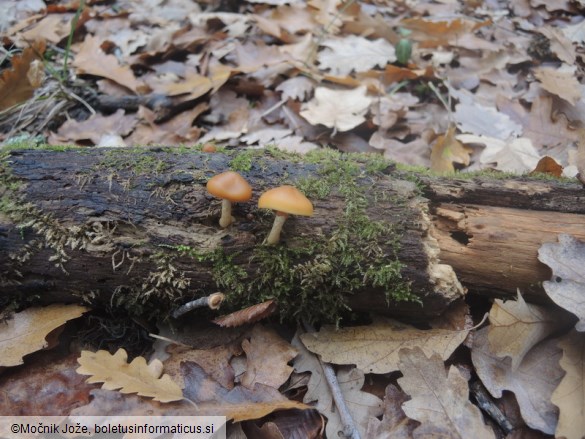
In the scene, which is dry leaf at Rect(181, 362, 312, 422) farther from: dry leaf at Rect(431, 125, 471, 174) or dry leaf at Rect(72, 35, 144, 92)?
dry leaf at Rect(72, 35, 144, 92)

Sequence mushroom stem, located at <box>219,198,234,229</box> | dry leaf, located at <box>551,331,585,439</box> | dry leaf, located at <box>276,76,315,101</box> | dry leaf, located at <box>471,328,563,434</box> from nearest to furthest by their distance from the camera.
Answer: dry leaf, located at <box>551,331,585,439</box> → dry leaf, located at <box>471,328,563,434</box> → mushroom stem, located at <box>219,198,234,229</box> → dry leaf, located at <box>276,76,315,101</box>

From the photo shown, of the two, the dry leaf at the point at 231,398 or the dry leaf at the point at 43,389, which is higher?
the dry leaf at the point at 231,398

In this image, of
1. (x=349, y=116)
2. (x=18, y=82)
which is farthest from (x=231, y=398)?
(x=18, y=82)

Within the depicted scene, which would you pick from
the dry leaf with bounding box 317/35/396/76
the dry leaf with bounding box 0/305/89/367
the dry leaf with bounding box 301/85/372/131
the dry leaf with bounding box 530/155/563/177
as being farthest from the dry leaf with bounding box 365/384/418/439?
the dry leaf with bounding box 317/35/396/76

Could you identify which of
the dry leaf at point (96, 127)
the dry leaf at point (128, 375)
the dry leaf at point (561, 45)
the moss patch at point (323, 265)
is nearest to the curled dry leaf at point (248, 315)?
the moss patch at point (323, 265)

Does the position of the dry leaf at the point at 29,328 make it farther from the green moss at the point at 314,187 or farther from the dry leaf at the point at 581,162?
the dry leaf at the point at 581,162

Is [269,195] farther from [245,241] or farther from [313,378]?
[313,378]
